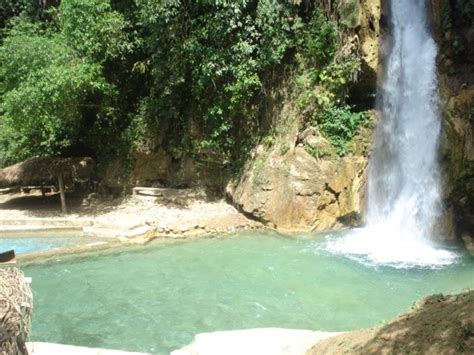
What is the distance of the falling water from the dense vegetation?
115 centimetres

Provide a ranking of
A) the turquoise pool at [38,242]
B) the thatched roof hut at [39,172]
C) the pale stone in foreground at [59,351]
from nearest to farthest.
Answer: the pale stone in foreground at [59,351]
the turquoise pool at [38,242]
the thatched roof hut at [39,172]

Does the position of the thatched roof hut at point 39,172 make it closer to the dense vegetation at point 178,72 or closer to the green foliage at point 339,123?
the dense vegetation at point 178,72

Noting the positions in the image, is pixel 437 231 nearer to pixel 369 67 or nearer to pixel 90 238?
pixel 369 67

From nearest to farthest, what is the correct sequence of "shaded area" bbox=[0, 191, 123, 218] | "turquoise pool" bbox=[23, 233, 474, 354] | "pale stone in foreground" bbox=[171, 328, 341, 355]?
"pale stone in foreground" bbox=[171, 328, 341, 355]
"turquoise pool" bbox=[23, 233, 474, 354]
"shaded area" bbox=[0, 191, 123, 218]

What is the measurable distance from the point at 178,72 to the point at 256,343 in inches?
440

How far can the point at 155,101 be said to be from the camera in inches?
644

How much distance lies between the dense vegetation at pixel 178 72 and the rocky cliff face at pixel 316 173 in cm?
40

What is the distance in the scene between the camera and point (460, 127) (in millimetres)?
12039

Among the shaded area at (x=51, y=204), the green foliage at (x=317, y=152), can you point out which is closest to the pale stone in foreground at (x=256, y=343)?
the green foliage at (x=317, y=152)

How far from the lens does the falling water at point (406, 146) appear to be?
12570 mm

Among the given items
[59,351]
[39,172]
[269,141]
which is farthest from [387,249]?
[39,172]

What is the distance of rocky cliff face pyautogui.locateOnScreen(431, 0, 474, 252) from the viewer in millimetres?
11914

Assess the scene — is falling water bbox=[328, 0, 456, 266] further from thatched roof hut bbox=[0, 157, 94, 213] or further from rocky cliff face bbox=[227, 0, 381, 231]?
thatched roof hut bbox=[0, 157, 94, 213]

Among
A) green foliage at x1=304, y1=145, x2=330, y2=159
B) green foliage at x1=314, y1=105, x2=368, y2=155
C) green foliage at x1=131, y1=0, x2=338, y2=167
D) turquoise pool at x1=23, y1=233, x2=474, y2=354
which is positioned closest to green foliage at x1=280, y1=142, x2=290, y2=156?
green foliage at x1=304, y1=145, x2=330, y2=159
